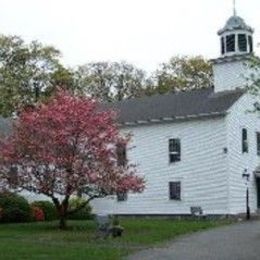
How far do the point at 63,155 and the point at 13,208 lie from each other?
775cm

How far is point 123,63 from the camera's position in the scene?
8162 cm

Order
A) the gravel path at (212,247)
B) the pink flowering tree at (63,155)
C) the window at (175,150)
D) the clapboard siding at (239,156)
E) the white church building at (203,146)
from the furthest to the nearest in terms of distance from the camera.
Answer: the window at (175,150) < the white church building at (203,146) < the clapboard siding at (239,156) < the pink flowering tree at (63,155) < the gravel path at (212,247)

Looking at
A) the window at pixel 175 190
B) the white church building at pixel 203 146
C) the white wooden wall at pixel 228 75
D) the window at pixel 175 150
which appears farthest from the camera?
the white wooden wall at pixel 228 75

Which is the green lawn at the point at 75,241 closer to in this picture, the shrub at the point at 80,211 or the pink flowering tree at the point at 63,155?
the pink flowering tree at the point at 63,155

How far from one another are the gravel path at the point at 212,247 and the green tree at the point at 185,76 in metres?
42.8

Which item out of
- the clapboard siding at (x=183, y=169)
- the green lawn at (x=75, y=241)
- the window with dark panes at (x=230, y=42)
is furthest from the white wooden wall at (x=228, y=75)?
the green lawn at (x=75, y=241)

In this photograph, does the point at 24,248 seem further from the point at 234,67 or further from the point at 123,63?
the point at 123,63

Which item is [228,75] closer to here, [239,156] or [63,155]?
[239,156]

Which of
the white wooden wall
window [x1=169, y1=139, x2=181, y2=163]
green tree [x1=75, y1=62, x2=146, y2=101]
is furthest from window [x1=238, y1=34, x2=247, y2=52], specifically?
green tree [x1=75, y1=62, x2=146, y2=101]

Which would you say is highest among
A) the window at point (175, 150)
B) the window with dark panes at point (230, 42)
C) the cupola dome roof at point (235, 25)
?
the cupola dome roof at point (235, 25)

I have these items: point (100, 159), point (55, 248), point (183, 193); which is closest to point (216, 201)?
point (183, 193)

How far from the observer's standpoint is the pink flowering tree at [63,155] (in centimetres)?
3341

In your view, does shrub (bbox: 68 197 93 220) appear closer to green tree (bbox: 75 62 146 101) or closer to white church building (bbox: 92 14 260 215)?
white church building (bbox: 92 14 260 215)

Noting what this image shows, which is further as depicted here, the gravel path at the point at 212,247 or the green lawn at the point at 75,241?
the green lawn at the point at 75,241
